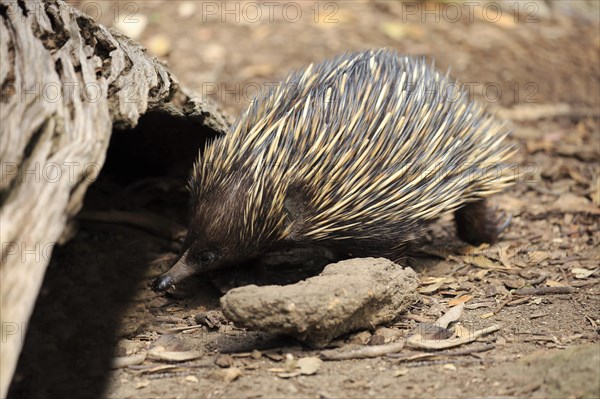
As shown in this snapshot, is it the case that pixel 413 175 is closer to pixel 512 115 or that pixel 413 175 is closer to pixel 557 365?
pixel 557 365

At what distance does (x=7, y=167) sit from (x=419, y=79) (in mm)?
2569

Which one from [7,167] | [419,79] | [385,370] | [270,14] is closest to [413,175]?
[419,79]

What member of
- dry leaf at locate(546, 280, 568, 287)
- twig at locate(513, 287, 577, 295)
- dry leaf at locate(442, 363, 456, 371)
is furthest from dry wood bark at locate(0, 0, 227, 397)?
dry leaf at locate(546, 280, 568, 287)

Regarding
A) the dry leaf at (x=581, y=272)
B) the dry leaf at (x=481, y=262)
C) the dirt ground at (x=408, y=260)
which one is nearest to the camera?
the dirt ground at (x=408, y=260)

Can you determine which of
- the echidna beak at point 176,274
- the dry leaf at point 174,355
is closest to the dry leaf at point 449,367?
the dry leaf at point 174,355

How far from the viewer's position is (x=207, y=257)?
13.4 ft

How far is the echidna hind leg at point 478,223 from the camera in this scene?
5.20 m

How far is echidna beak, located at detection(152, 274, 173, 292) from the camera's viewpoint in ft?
13.3

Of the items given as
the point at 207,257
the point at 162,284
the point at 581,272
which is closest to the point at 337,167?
the point at 207,257

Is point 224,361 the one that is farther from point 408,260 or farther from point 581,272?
point 581,272

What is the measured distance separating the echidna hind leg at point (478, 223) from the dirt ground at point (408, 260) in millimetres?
94

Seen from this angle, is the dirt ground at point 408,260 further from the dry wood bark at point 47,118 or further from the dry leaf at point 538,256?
the dry wood bark at point 47,118

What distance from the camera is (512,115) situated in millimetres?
7461

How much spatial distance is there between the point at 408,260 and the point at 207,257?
1551 millimetres
